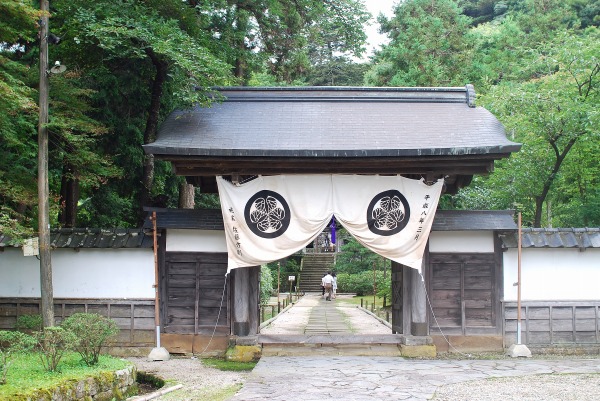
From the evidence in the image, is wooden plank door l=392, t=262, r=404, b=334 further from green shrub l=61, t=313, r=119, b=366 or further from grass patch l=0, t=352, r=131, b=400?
green shrub l=61, t=313, r=119, b=366

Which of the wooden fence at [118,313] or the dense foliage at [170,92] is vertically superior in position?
the dense foliage at [170,92]

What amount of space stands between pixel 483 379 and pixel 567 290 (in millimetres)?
4217

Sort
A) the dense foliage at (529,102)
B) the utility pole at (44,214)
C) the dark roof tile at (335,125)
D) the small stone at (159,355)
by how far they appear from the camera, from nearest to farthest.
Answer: the utility pole at (44,214) < the dark roof tile at (335,125) < the small stone at (159,355) < the dense foliage at (529,102)

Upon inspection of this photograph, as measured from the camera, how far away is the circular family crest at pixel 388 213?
1232 centimetres

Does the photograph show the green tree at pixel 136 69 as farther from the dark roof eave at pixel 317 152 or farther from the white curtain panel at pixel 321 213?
the white curtain panel at pixel 321 213

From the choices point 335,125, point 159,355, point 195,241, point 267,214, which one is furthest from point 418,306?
point 159,355

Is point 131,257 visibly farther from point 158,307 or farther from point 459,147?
point 459,147

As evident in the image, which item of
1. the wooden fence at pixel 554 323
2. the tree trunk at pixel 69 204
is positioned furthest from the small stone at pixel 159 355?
the wooden fence at pixel 554 323

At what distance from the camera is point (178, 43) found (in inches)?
503

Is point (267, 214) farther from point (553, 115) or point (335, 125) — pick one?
point (553, 115)

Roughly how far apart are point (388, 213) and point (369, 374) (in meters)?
3.48

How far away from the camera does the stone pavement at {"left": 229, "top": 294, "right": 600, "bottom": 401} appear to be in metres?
8.86

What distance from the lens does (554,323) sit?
508 inches

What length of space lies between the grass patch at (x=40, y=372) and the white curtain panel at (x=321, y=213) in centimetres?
345
